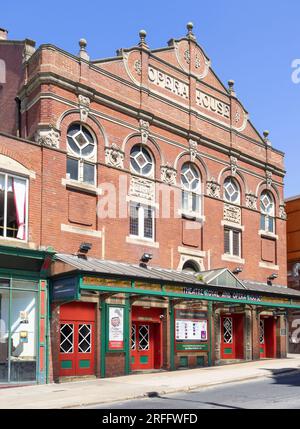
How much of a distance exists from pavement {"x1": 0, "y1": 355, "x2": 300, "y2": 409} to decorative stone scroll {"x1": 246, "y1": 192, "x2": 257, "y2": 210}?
8.56 metres

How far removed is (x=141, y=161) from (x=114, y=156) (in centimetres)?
181

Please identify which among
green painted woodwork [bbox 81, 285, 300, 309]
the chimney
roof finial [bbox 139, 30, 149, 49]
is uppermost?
the chimney

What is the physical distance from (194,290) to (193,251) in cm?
368

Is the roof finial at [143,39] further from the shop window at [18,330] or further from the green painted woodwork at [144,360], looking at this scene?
the green painted woodwork at [144,360]

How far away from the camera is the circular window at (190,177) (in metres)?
28.6

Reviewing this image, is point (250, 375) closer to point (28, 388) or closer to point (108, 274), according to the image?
point (108, 274)

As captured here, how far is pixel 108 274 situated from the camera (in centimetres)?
2134

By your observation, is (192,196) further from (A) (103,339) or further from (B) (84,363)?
(B) (84,363)

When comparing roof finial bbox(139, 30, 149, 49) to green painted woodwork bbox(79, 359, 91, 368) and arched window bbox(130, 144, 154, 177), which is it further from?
green painted woodwork bbox(79, 359, 91, 368)

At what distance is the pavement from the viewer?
16.7 meters

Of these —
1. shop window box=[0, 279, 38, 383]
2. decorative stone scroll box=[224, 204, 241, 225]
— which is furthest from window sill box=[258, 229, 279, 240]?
shop window box=[0, 279, 38, 383]

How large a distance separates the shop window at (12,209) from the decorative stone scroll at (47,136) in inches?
75.5

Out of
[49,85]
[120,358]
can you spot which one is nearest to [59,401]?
[120,358]

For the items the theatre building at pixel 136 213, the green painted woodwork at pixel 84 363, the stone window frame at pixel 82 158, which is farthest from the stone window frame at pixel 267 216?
the green painted woodwork at pixel 84 363
